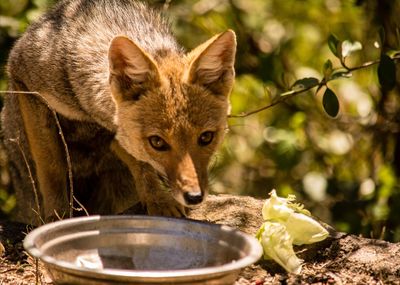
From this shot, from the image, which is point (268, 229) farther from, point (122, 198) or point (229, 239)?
point (122, 198)

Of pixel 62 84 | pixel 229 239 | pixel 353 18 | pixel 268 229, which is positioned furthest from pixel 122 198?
pixel 353 18

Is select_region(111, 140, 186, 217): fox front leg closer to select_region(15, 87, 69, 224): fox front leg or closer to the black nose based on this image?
select_region(15, 87, 69, 224): fox front leg

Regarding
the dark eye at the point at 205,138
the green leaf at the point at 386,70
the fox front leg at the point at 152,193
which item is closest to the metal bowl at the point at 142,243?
the dark eye at the point at 205,138

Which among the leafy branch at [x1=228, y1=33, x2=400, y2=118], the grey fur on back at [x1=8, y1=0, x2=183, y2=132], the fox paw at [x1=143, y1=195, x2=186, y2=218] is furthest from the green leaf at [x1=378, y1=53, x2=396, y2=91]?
the fox paw at [x1=143, y1=195, x2=186, y2=218]

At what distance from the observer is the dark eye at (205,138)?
16.6 ft

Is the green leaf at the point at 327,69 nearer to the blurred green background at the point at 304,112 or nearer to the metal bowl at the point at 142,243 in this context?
the blurred green background at the point at 304,112

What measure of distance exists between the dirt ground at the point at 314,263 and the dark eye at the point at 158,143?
2.31ft

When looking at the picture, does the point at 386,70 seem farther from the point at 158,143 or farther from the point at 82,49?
the point at 82,49

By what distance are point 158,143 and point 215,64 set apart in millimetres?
645

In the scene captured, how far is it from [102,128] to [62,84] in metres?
0.56

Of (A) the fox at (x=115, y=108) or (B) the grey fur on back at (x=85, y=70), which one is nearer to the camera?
(A) the fox at (x=115, y=108)

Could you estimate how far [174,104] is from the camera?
5.02m

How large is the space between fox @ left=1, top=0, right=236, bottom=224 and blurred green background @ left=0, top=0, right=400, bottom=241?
1.35 m

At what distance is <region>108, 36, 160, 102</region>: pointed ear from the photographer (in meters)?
4.96
